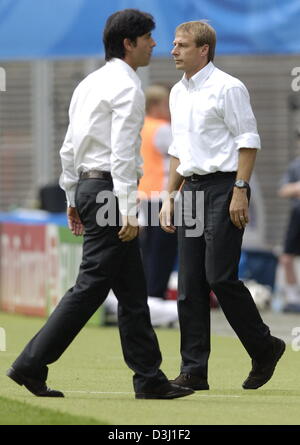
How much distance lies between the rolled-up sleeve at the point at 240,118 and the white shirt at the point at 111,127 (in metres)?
0.55

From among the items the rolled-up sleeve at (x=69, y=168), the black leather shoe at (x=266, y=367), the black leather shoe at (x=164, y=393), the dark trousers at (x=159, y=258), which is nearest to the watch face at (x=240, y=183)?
the rolled-up sleeve at (x=69, y=168)

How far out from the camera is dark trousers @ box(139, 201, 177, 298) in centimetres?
1296

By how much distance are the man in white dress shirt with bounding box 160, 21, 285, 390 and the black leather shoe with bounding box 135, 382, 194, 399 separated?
40 cm

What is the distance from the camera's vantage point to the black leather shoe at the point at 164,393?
7859mm

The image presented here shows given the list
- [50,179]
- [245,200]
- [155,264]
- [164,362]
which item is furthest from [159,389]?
[50,179]

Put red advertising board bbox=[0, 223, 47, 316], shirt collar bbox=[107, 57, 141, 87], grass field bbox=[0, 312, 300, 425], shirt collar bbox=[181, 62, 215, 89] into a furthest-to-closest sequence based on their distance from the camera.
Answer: red advertising board bbox=[0, 223, 47, 316], shirt collar bbox=[181, 62, 215, 89], shirt collar bbox=[107, 57, 141, 87], grass field bbox=[0, 312, 300, 425]

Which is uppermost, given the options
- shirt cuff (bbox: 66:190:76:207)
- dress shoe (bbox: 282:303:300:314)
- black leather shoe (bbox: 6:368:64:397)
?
shirt cuff (bbox: 66:190:76:207)

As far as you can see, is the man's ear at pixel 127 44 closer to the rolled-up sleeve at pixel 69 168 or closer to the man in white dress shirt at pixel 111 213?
the man in white dress shirt at pixel 111 213

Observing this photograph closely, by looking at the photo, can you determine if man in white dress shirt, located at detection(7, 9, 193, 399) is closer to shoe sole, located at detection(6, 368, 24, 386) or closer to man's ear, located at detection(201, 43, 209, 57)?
shoe sole, located at detection(6, 368, 24, 386)

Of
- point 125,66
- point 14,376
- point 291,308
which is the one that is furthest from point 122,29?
point 291,308

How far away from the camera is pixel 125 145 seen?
7586 mm

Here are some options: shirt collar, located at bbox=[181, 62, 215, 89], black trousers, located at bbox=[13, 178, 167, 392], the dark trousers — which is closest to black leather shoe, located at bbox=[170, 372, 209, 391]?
black trousers, located at bbox=[13, 178, 167, 392]

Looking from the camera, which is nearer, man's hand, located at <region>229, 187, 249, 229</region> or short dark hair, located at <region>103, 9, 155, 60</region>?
short dark hair, located at <region>103, 9, 155, 60</region>

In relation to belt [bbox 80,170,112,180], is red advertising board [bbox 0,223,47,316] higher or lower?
lower
